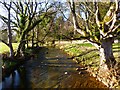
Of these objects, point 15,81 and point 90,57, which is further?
point 90,57

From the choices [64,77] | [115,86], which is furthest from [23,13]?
[115,86]

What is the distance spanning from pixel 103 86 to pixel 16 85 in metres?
5.37

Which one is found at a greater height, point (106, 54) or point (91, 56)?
point (106, 54)

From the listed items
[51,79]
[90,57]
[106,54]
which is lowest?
[51,79]

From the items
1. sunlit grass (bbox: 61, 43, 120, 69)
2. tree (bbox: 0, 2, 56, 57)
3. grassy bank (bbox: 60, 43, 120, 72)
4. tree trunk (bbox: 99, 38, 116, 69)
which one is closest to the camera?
tree trunk (bbox: 99, 38, 116, 69)

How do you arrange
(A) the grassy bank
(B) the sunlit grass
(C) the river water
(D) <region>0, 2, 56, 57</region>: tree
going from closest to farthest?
(C) the river water < (A) the grassy bank < (B) the sunlit grass < (D) <region>0, 2, 56, 57</region>: tree

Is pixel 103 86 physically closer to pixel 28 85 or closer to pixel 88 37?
pixel 88 37

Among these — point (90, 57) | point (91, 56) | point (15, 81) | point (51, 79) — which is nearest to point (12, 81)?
point (15, 81)

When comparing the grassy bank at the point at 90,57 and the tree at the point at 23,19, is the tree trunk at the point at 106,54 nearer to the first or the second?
the grassy bank at the point at 90,57

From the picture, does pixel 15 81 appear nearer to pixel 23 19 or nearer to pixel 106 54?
pixel 106 54

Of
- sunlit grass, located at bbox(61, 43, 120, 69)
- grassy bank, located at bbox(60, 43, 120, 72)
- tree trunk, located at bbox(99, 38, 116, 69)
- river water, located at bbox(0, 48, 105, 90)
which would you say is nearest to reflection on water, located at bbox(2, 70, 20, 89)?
river water, located at bbox(0, 48, 105, 90)

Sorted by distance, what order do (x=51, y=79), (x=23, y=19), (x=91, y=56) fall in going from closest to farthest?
(x=51, y=79)
(x=91, y=56)
(x=23, y=19)

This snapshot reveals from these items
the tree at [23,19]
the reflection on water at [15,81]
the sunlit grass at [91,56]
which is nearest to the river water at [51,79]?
the reflection on water at [15,81]

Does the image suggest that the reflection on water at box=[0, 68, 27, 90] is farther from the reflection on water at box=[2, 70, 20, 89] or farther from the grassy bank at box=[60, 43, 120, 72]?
Answer: the grassy bank at box=[60, 43, 120, 72]
